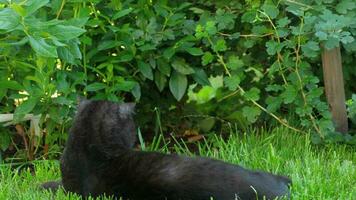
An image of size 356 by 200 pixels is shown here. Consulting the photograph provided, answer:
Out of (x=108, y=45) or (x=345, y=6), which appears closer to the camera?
(x=345, y=6)

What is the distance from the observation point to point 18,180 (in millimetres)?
4617

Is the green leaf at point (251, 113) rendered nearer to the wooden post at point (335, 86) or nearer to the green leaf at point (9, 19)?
the wooden post at point (335, 86)

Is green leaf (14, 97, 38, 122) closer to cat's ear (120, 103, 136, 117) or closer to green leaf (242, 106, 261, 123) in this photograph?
cat's ear (120, 103, 136, 117)

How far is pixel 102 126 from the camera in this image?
14.1 feet

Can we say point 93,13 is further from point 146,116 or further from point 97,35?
point 146,116

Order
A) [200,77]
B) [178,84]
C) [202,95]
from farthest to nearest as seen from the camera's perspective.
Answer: [202,95]
[200,77]
[178,84]

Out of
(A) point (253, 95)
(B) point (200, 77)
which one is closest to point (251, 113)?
(A) point (253, 95)

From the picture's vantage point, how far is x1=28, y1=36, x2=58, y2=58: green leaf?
4.06 m

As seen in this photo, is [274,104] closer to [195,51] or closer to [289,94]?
[289,94]

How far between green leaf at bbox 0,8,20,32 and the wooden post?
203 cm

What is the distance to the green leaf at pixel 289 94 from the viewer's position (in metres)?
4.83

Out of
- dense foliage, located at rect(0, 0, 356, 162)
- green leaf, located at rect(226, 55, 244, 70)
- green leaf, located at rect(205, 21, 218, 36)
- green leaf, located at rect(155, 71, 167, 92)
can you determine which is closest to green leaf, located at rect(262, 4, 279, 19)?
dense foliage, located at rect(0, 0, 356, 162)

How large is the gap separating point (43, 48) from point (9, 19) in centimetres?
24

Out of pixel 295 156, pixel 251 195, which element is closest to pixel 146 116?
pixel 295 156
